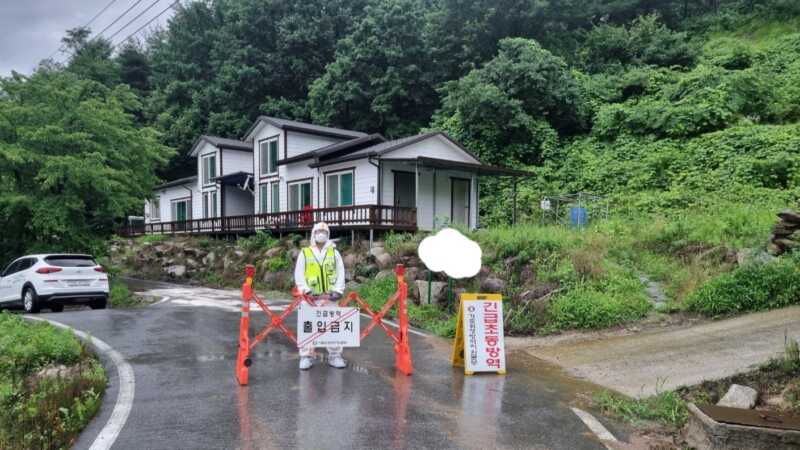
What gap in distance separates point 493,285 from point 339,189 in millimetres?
13210

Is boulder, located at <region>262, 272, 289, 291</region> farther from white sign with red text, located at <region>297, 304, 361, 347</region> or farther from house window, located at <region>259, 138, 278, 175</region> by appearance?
white sign with red text, located at <region>297, 304, 361, 347</region>

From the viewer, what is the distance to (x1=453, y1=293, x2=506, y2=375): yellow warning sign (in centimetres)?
740

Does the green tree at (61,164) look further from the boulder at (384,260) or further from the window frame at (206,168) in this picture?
the window frame at (206,168)

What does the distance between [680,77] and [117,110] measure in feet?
78.4

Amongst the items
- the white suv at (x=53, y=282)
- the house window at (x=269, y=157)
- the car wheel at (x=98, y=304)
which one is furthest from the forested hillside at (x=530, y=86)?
the house window at (x=269, y=157)

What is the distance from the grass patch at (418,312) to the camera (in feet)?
34.6

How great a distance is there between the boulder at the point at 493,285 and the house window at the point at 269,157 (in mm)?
17960

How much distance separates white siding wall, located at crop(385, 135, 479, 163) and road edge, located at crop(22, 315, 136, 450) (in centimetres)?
1445

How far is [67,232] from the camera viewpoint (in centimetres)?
1872

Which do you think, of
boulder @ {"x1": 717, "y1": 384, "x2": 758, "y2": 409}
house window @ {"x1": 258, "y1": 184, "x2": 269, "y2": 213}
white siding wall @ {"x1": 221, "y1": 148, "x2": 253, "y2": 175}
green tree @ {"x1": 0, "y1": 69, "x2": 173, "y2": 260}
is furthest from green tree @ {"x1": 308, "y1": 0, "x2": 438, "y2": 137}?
boulder @ {"x1": 717, "y1": 384, "x2": 758, "y2": 409}

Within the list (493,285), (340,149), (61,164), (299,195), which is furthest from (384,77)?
(493,285)

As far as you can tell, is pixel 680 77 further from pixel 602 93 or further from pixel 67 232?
pixel 67 232

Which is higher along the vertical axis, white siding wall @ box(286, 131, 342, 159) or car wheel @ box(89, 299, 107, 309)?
white siding wall @ box(286, 131, 342, 159)

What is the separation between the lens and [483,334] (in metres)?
7.59
